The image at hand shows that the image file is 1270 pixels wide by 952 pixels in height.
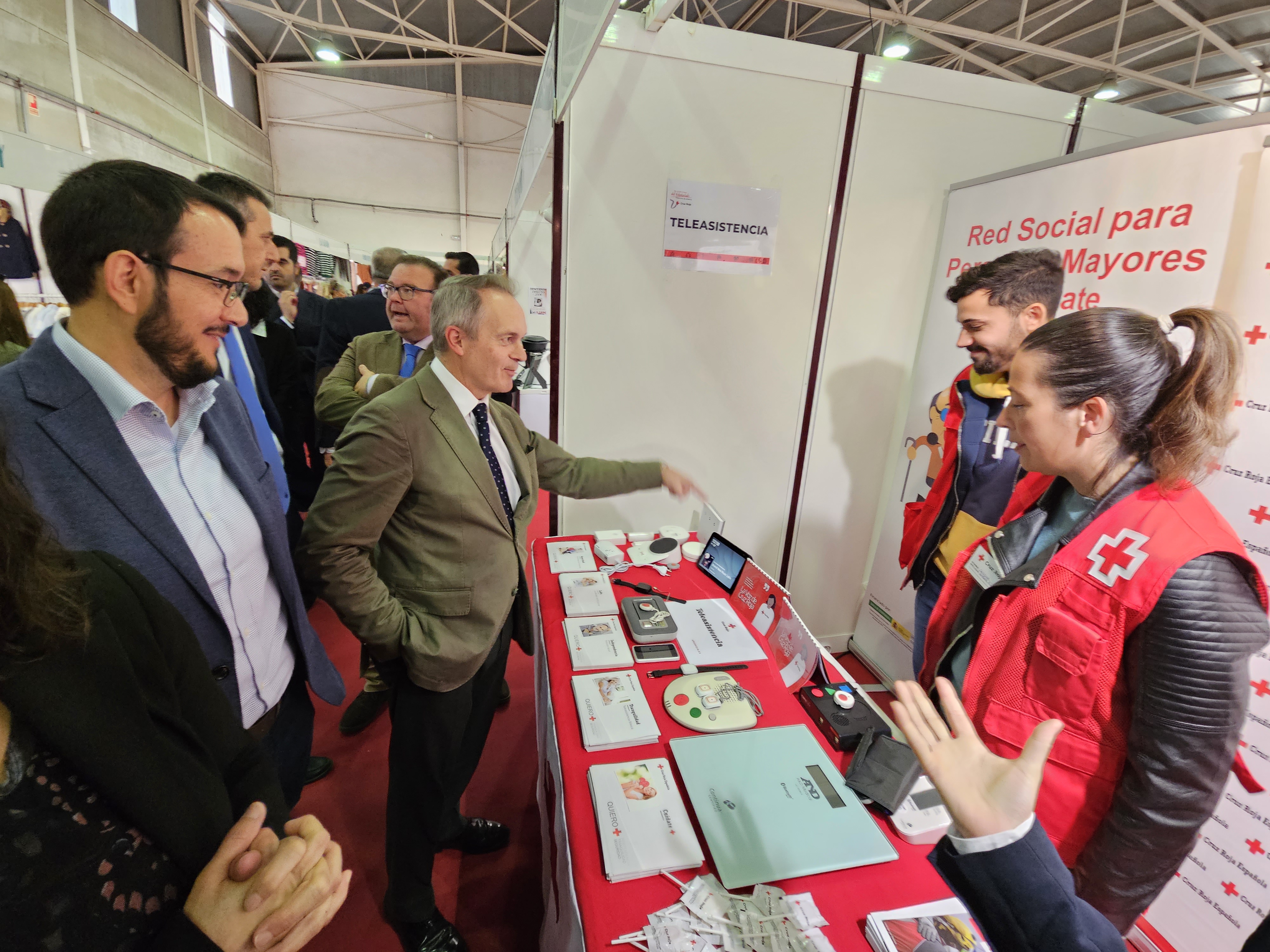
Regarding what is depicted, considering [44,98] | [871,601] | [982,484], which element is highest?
[44,98]

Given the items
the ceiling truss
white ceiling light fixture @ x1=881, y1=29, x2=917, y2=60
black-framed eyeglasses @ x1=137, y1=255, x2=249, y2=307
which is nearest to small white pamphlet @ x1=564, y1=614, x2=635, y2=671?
black-framed eyeglasses @ x1=137, y1=255, x2=249, y2=307

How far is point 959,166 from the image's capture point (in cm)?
237

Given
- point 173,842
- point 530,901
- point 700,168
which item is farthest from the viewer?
point 700,168

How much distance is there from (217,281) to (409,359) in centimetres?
147

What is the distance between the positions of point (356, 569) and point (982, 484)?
6.04 feet

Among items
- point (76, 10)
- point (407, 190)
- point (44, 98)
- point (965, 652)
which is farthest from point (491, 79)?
point (965, 652)

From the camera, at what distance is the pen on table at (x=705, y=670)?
→ 1.44 m

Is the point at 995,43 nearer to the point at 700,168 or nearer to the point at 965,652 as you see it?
the point at 700,168

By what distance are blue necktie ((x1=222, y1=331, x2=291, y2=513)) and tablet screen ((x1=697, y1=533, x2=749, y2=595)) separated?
4.17 ft

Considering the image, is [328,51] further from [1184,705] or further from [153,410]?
[1184,705]

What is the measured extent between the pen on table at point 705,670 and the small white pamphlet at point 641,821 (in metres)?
0.29

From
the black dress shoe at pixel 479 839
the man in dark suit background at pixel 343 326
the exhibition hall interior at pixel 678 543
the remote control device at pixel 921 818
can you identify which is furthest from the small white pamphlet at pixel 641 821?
the man in dark suit background at pixel 343 326

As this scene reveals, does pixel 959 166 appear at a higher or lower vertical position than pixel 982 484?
higher

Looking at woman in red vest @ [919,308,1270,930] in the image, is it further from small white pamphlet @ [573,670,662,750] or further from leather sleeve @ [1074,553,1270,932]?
small white pamphlet @ [573,670,662,750]
